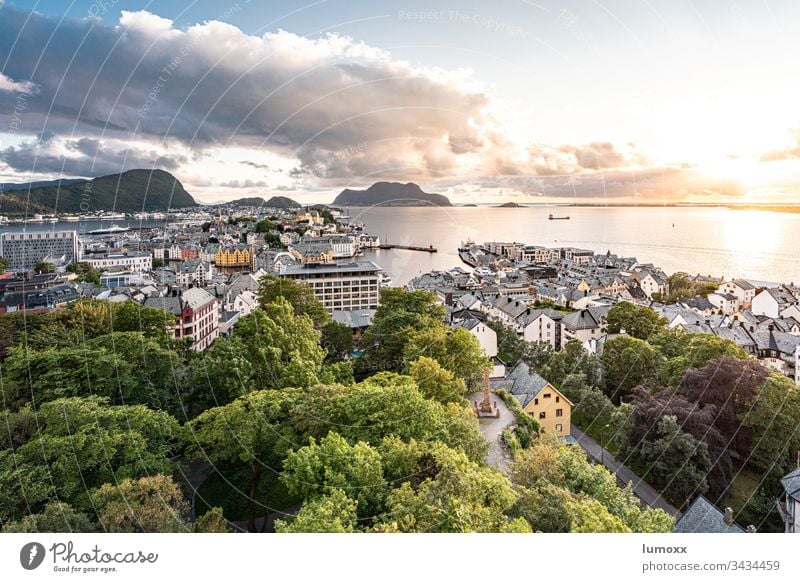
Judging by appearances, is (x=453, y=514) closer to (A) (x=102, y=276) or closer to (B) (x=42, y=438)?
(B) (x=42, y=438)

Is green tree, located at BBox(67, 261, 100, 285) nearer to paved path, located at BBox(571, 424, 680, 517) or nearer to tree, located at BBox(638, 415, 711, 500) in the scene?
paved path, located at BBox(571, 424, 680, 517)

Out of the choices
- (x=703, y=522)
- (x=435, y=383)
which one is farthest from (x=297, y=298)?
(x=703, y=522)

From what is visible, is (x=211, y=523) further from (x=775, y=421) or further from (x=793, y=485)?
(x=775, y=421)

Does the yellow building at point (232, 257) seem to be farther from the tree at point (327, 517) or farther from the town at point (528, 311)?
the tree at point (327, 517)

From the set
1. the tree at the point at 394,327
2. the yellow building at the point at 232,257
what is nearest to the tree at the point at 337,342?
the tree at the point at 394,327

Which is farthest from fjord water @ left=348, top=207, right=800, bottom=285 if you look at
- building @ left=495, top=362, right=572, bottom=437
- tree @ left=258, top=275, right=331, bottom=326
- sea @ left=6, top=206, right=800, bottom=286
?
building @ left=495, top=362, right=572, bottom=437
